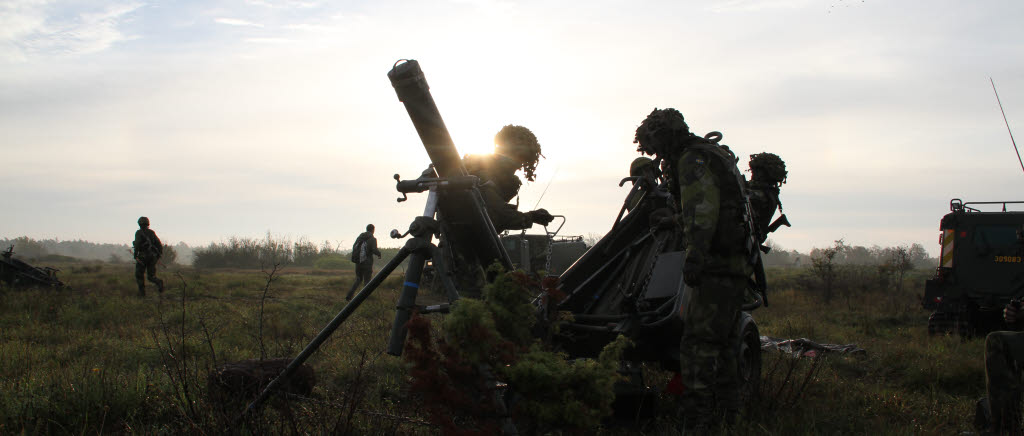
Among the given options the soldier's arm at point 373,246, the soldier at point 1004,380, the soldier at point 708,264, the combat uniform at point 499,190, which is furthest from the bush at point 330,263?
the soldier at point 1004,380

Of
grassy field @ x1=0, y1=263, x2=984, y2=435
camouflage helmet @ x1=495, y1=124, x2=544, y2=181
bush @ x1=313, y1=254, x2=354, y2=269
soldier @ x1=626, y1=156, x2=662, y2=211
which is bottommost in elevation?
grassy field @ x1=0, y1=263, x2=984, y2=435

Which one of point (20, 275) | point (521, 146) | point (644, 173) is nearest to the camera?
point (644, 173)

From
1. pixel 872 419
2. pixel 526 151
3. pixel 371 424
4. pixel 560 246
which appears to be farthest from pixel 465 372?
pixel 560 246

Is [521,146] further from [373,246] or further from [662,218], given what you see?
[373,246]

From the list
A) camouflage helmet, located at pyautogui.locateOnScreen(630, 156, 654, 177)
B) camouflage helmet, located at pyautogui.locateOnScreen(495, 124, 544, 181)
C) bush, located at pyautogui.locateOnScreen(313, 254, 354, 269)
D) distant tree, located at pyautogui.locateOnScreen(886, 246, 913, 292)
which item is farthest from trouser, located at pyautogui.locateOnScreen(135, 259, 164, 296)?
bush, located at pyautogui.locateOnScreen(313, 254, 354, 269)

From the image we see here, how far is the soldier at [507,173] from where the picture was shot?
5023mm

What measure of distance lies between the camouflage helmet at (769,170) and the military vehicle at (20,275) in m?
14.5

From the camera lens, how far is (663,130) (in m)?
4.52

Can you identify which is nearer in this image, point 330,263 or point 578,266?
point 578,266

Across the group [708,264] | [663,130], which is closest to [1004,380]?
[708,264]

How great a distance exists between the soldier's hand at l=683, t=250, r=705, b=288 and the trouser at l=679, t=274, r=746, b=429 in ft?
0.73

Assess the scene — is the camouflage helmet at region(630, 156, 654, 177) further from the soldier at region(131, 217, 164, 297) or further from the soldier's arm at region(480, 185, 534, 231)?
the soldier at region(131, 217, 164, 297)

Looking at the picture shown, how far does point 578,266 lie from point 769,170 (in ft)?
8.52

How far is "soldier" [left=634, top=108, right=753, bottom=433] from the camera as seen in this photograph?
424 cm
